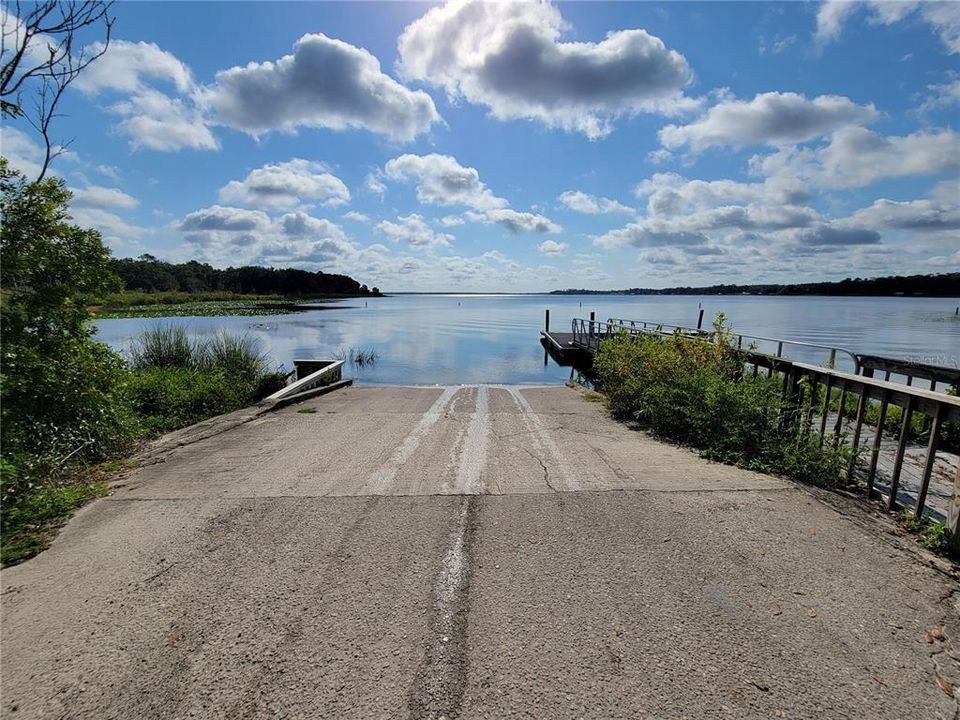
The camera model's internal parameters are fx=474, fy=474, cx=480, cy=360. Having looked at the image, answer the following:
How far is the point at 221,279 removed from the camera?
12006 cm

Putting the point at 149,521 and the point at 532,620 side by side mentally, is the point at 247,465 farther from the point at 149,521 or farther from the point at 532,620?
the point at 532,620

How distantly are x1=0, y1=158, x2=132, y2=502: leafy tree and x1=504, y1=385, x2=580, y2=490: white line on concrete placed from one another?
4.52 metres

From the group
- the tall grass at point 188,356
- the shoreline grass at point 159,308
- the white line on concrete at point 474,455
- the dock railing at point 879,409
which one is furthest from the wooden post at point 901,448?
the tall grass at point 188,356

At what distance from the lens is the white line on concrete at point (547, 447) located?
178 inches

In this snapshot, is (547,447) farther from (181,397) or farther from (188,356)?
(188,356)

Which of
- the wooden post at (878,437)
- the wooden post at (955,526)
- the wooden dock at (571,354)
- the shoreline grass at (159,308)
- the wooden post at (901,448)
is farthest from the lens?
the wooden dock at (571,354)

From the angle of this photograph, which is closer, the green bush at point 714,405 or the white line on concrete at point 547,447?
the white line on concrete at point 547,447

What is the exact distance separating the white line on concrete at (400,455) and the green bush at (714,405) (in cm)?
312

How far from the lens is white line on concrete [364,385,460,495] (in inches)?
170

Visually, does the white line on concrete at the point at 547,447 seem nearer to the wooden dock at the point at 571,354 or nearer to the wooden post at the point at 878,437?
the wooden post at the point at 878,437

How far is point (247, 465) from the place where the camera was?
16.5 ft

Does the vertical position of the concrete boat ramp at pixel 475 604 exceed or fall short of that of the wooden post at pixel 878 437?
it falls short

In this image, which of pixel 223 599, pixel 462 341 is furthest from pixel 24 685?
pixel 462 341

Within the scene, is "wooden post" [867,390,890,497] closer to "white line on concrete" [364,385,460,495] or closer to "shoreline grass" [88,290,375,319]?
"white line on concrete" [364,385,460,495]
